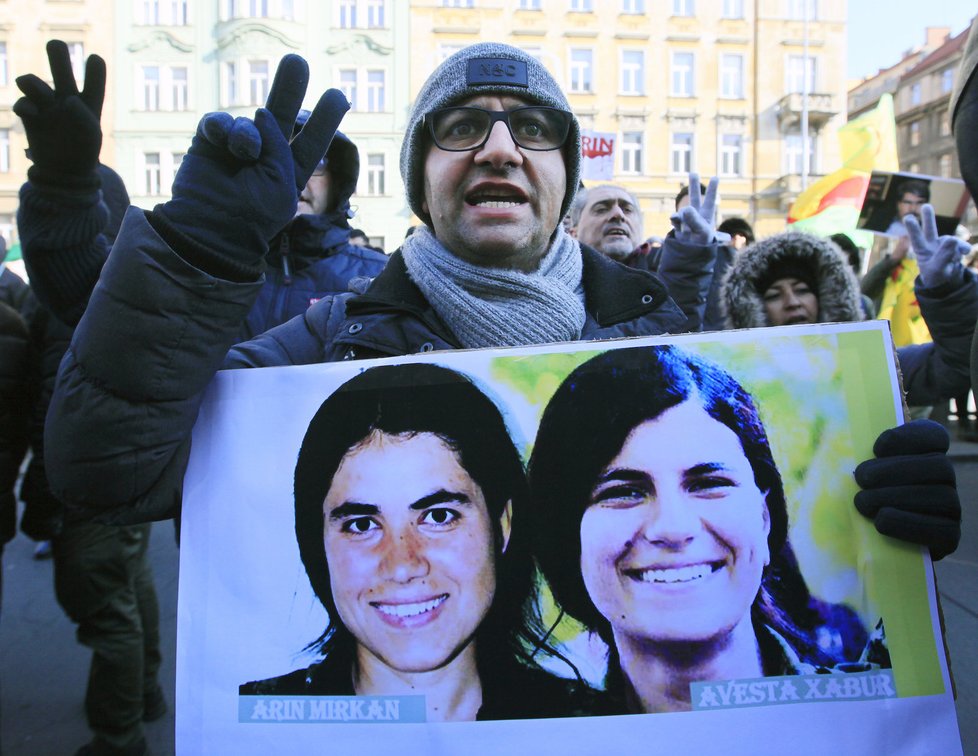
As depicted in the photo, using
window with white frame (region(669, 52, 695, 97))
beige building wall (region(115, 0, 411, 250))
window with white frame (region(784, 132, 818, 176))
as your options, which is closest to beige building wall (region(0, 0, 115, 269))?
beige building wall (region(115, 0, 411, 250))

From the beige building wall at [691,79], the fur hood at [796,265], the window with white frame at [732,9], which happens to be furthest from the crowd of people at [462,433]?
the window with white frame at [732,9]

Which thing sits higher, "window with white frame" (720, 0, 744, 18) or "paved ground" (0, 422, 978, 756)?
"window with white frame" (720, 0, 744, 18)

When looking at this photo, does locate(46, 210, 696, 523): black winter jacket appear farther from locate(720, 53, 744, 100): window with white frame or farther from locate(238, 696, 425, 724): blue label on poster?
locate(720, 53, 744, 100): window with white frame

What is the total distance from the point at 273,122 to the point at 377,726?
32.6 inches

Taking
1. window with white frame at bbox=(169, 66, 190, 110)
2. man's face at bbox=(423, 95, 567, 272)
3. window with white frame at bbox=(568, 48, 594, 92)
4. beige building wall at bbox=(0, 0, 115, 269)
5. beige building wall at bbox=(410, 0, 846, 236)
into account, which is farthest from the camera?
window with white frame at bbox=(568, 48, 594, 92)

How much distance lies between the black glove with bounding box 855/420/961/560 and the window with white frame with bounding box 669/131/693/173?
29518 mm

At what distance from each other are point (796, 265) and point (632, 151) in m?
27.6

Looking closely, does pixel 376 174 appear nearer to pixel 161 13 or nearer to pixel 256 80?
pixel 256 80

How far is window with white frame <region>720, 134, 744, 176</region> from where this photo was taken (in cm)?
2947

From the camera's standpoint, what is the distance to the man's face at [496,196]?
140 centimetres

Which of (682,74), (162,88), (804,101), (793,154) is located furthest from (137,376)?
(793,154)

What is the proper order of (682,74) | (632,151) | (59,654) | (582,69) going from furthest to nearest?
(682,74), (582,69), (632,151), (59,654)

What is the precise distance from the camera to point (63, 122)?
1.62 metres

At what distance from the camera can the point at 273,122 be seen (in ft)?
3.56
